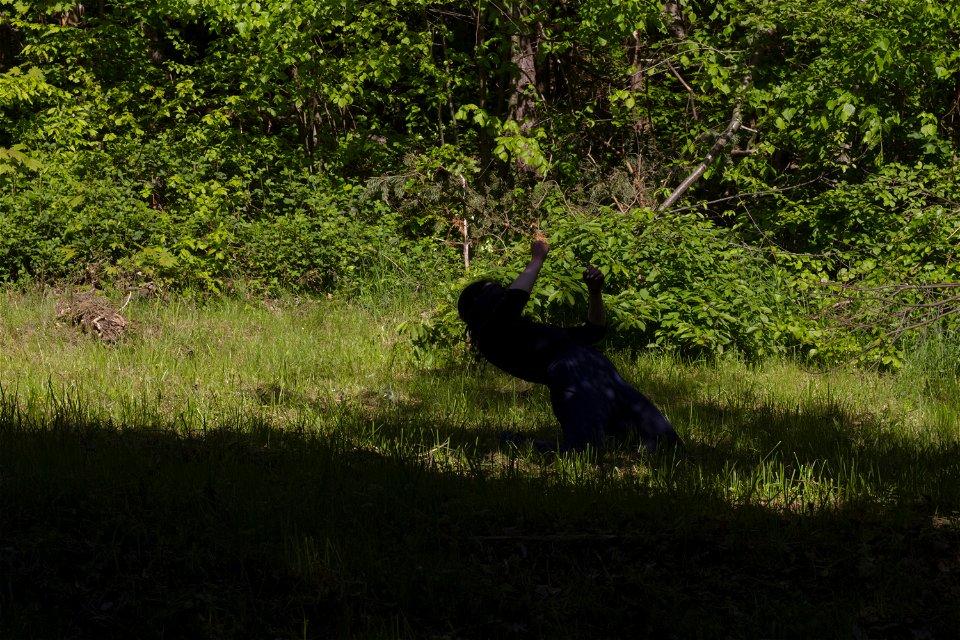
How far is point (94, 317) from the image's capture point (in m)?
10.1

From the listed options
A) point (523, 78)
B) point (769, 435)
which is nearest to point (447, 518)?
point (769, 435)

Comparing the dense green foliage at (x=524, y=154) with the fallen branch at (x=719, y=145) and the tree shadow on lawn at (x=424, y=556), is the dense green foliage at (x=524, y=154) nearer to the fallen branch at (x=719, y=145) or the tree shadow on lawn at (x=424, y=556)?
the fallen branch at (x=719, y=145)

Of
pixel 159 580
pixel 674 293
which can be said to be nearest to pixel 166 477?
pixel 159 580

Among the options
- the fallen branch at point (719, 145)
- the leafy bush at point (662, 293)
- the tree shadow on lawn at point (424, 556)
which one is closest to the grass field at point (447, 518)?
the tree shadow on lawn at point (424, 556)

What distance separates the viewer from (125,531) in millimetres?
4910

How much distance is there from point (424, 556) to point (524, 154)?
8.62m

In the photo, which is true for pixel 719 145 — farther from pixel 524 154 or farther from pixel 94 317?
pixel 94 317

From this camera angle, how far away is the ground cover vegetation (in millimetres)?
4617

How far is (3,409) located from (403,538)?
3.51 meters

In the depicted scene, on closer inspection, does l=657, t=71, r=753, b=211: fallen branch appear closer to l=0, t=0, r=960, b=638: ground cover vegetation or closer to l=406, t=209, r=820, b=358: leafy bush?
l=0, t=0, r=960, b=638: ground cover vegetation

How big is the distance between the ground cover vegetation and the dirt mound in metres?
0.04

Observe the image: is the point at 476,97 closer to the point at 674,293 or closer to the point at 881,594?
the point at 674,293

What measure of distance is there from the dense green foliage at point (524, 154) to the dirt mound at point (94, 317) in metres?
2.49

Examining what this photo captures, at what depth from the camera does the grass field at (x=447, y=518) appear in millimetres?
4309
